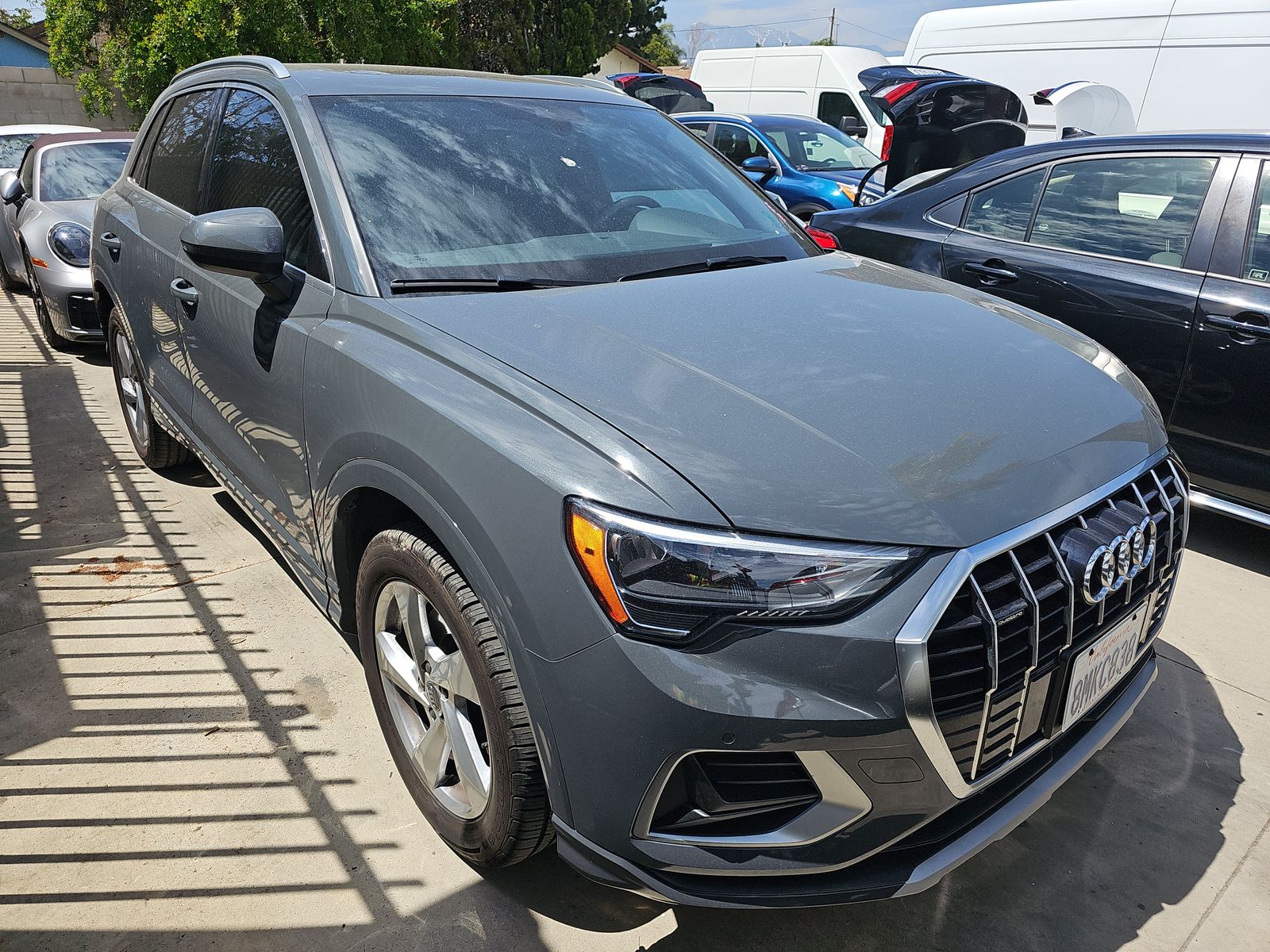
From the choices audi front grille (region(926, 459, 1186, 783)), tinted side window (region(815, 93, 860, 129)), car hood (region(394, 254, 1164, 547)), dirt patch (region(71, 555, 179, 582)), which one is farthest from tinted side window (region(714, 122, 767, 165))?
audi front grille (region(926, 459, 1186, 783))

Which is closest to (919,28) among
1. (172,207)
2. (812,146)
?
(812,146)

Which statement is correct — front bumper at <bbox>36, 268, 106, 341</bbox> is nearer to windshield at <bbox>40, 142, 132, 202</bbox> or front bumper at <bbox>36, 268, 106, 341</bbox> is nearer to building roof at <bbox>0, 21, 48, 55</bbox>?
windshield at <bbox>40, 142, 132, 202</bbox>

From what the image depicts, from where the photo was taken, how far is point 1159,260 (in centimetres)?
391

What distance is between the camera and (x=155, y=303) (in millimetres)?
3625

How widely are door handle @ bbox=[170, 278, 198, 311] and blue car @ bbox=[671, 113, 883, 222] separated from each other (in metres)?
6.90

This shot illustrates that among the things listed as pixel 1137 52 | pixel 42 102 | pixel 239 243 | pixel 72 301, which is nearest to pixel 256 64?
pixel 239 243

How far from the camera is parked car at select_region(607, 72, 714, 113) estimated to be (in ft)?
52.1

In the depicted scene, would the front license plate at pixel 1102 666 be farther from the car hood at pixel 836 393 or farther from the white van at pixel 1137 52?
the white van at pixel 1137 52

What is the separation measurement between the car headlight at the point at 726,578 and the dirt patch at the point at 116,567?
9.22ft

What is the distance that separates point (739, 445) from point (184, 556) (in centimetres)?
291

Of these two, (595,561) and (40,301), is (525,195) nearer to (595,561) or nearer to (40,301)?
(595,561)

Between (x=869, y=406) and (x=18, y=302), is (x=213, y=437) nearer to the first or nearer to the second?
(x=869, y=406)

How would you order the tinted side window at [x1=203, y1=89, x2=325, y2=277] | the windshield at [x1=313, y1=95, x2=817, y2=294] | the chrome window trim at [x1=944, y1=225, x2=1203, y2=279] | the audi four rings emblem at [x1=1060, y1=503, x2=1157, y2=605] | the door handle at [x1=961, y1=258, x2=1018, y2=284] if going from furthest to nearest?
the door handle at [x1=961, y1=258, x2=1018, y2=284]
the chrome window trim at [x1=944, y1=225, x2=1203, y2=279]
the tinted side window at [x1=203, y1=89, x2=325, y2=277]
the windshield at [x1=313, y1=95, x2=817, y2=294]
the audi four rings emblem at [x1=1060, y1=503, x2=1157, y2=605]

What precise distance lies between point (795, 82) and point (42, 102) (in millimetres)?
13494
